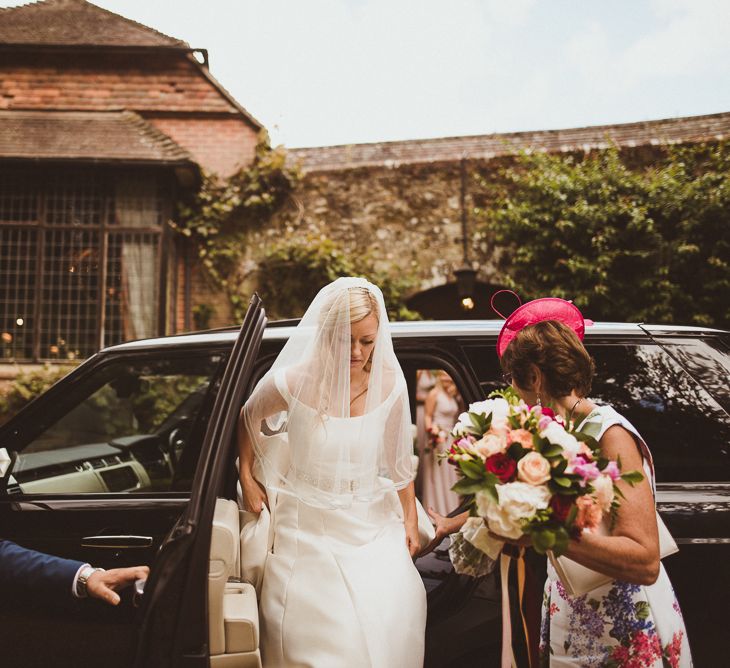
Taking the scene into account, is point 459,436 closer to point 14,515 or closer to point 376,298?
point 376,298

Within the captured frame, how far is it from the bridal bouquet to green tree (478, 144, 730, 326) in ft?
22.7

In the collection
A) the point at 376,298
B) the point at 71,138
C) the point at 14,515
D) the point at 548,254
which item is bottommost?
the point at 14,515

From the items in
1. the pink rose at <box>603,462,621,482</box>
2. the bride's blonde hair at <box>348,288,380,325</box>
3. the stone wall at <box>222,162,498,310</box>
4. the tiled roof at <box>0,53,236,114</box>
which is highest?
the tiled roof at <box>0,53,236,114</box>

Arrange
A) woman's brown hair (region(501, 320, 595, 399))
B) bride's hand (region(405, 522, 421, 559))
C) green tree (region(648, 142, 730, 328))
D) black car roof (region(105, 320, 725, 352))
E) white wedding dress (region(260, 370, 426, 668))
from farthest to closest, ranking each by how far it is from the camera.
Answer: green tree (region(648, 142, 730, 328)) → black car roof (region(105, 320, 725, 352)) → bride's hand (region(405, 522, 421, 559)) → white wedding dress (region(260, 370, 426, 668)) → woman's brown hair (region(501, 320, 595, 399))

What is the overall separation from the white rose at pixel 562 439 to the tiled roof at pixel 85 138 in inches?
334

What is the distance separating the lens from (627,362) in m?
2.58

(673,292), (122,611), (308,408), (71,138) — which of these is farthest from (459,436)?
(71,138)

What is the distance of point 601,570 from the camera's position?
1569 millimetres

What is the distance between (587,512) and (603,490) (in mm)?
70

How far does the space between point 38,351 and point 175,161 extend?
3.64 m

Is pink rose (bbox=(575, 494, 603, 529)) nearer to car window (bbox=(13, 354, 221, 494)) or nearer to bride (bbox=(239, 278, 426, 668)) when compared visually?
bride (bbox=(239, 278, 426, 668))

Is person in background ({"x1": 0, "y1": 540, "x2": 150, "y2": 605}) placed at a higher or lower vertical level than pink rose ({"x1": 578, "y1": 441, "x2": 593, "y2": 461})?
lower

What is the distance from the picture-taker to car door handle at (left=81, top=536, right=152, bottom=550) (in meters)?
2.33

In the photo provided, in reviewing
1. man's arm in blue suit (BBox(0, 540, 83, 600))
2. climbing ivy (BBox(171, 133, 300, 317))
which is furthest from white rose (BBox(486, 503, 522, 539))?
climbing ivy (BBox(171, 133, 300, 317))
